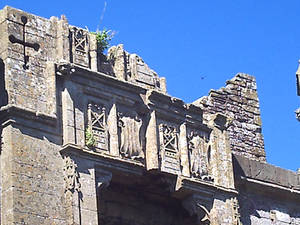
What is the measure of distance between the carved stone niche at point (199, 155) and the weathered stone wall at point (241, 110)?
1543mm

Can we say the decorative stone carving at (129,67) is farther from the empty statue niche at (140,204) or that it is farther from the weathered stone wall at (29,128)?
the empty statue niche at (140,204)

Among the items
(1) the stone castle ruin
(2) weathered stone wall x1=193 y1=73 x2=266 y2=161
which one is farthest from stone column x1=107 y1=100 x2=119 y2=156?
(2) weathered stone wall x1=193 y1=73 x2=266 y2=161

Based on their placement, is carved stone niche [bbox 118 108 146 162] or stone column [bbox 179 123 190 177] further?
stone column [bbox 179 123 190 177]

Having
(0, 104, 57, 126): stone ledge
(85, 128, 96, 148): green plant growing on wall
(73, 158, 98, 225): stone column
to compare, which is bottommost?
(73, 158, 98, 225): stone column

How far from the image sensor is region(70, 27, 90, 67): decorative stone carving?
17.8 meters

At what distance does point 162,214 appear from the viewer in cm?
1923

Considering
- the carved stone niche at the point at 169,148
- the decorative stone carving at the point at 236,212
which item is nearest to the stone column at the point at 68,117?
the carved stone niche at the point at 169,148

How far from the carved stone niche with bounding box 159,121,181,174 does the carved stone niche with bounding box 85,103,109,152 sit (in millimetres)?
1201

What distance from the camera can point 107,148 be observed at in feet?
57.2

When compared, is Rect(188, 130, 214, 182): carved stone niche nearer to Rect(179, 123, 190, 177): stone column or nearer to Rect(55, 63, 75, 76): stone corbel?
Rect(179, 123, 190, 177): stone column

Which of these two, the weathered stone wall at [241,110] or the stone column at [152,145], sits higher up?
the weathered stone wall at [241,110]

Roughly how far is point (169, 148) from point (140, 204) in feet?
3.92

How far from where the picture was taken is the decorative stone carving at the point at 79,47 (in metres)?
17.8

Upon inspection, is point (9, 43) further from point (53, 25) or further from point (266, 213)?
point (266, 213)
